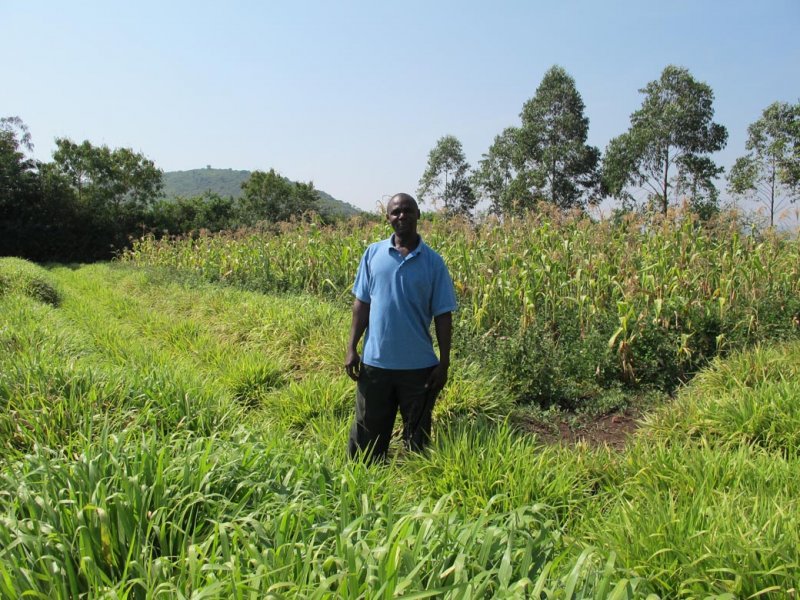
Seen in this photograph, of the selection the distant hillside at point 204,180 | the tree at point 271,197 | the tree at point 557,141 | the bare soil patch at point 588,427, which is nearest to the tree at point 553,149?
the tree at point 557,141

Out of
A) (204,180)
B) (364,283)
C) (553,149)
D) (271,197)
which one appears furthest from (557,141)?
(204,180)

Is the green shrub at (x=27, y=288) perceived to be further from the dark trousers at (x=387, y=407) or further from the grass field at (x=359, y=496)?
the dark trousers at (x=387, y=407)

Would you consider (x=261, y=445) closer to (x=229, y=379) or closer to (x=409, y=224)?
(x=409, y=224)

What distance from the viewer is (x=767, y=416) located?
375cm

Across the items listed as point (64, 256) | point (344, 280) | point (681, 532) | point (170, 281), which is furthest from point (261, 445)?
point (64, 256)

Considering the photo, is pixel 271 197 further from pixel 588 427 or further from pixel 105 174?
pixel 588 427

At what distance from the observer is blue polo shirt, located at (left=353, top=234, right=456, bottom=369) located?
11.3ft

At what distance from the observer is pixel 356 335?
370 centimetres

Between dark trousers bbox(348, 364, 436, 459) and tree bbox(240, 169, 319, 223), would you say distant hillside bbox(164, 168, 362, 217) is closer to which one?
tree bbox(240, 169, 319, 223)

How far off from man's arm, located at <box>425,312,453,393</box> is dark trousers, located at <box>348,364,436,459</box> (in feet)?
0.23

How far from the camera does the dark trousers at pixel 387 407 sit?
11.6 feet

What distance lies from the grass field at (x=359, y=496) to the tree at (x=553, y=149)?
83.2ft

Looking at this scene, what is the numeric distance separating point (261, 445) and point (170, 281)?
11.5m

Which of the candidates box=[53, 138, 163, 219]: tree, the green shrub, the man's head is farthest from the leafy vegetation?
box=[53, 138, 163, 219]: tree
